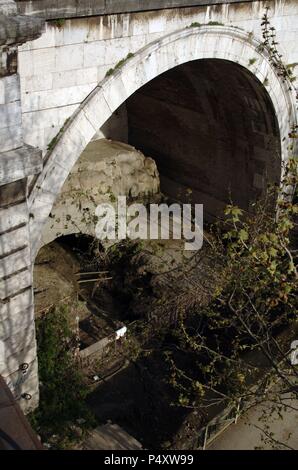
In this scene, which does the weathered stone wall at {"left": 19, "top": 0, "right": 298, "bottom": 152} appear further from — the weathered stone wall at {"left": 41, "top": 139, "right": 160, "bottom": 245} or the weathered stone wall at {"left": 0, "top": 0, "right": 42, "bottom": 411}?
the weathered stone wall at {"left": 41, "top": 139, "right": 160, "bottom": 245}

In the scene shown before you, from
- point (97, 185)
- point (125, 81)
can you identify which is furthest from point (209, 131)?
point (125, 81)

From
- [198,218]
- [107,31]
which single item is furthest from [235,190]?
[107,31]

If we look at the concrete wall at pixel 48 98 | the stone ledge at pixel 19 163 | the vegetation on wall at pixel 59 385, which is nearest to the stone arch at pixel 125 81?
the concrete wall at pixel 48 98

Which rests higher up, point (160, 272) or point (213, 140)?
point (213, 140)

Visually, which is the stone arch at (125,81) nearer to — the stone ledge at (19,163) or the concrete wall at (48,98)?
the concrete wall at (48,98)

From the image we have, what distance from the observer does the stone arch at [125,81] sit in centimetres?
698

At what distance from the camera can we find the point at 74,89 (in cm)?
704

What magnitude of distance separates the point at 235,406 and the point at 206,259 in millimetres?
4725

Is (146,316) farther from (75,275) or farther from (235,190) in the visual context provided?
(235,190)

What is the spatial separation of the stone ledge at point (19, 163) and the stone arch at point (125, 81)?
0.86 metres

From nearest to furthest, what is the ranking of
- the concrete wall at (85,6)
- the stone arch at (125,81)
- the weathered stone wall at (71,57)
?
the concrete wall at (85,6) → the weathered stone wall at (71,57) → the stone arch at (125,81)

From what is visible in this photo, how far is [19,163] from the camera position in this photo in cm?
579

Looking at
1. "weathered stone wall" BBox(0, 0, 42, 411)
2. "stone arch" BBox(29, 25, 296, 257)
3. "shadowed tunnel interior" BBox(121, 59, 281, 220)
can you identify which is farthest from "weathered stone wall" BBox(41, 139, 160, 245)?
"weathered stone wall" BBox(0, 0, 42, 411)

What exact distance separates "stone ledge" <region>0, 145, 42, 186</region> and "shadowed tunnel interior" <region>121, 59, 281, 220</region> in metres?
5.34
